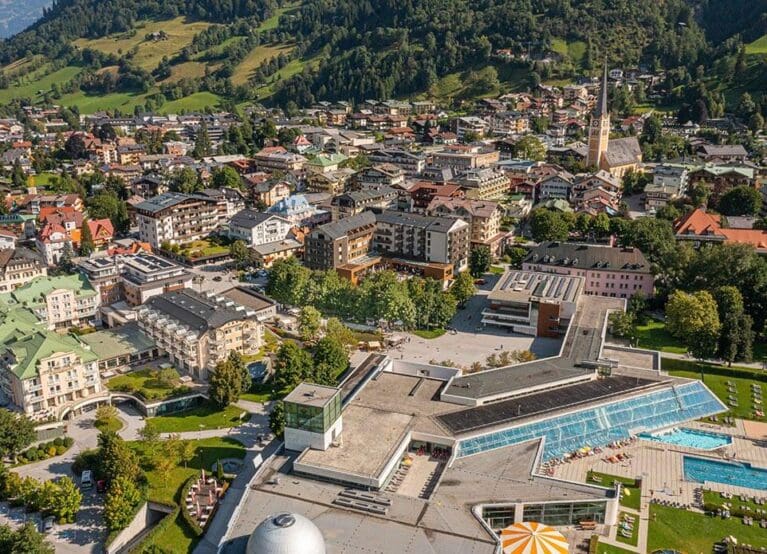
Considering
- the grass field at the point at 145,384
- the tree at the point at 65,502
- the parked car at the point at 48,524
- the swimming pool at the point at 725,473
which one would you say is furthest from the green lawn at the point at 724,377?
the parked car at the point at 48,524

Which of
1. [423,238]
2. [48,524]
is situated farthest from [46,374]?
[423,238]

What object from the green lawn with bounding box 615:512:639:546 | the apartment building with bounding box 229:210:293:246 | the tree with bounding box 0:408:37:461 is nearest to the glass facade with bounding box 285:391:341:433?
the green lawn with bounding box 615:512:639:546

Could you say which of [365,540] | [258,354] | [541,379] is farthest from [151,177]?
[365,540]

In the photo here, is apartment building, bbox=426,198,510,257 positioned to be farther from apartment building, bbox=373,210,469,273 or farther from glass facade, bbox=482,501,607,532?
glass facade, bbox=482,501,607,532

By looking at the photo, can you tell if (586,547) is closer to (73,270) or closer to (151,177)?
(73,270)

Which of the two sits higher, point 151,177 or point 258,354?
point 151,177

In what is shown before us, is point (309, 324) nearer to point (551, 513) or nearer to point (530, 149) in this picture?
point (551, 513)
